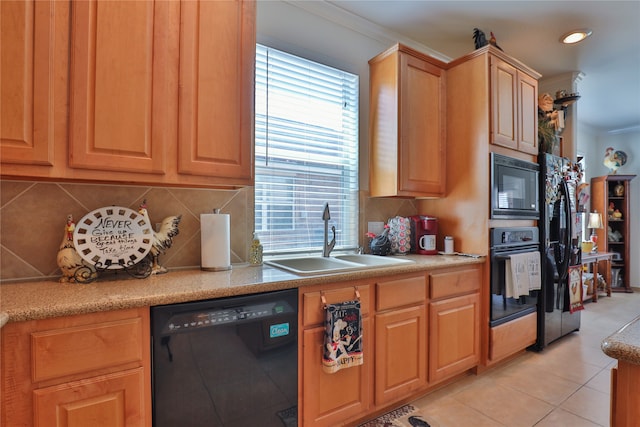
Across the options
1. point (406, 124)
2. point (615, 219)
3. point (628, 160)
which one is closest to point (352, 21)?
point (406, 124)

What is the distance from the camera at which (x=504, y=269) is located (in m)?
2.44

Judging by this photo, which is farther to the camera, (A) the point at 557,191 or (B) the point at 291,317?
(A) the point at 557,191

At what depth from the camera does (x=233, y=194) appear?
1998mm

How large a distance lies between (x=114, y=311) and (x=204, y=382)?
0.45 m

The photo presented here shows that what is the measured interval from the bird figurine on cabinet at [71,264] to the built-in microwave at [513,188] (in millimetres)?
2456

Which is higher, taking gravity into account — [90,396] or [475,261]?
[475,261]

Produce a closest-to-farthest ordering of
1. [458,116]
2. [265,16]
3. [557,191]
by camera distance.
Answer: [265,16], [458,116], [557,191]

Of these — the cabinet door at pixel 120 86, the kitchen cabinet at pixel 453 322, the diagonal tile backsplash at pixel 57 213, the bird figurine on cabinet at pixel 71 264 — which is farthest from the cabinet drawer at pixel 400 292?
the bird figurine on cabinet at pixel 71 264

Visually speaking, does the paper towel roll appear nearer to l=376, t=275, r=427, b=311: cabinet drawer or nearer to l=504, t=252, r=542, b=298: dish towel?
l=376, t=275, r=427, b=311: cabinet drawer

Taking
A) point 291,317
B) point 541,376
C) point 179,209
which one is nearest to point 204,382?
point 291,317

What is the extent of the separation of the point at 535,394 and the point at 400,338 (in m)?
1.09

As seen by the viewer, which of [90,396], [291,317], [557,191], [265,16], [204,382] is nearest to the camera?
[90,396]

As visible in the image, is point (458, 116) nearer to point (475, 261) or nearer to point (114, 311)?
point (475, 261)

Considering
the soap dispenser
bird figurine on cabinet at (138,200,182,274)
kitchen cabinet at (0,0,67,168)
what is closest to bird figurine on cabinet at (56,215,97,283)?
bird figurine on cabinet at (138,200,182,274)
